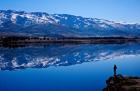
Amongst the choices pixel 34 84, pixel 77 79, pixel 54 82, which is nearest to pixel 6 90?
pixel 34 84

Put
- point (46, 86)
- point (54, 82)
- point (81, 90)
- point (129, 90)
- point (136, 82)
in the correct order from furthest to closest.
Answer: point (54, 82) → point (46, 86) → point (81, 90) → point (136, 82) → point (129, 90)

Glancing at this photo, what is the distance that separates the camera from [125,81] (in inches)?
1248

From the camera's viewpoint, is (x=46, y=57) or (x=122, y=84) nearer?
(x=122, y=84)

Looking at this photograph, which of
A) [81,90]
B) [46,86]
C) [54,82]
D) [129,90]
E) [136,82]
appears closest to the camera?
[129,90]

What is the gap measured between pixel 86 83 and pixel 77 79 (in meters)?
4.67

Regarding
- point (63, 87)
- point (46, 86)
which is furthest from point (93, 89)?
point (46, 86)

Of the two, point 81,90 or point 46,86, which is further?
point 46,86

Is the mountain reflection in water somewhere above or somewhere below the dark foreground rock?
below

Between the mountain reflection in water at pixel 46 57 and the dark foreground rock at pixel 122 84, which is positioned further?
the mountain reflection in water at pixel 46 57

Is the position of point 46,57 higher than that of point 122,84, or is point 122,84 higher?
point 122,84

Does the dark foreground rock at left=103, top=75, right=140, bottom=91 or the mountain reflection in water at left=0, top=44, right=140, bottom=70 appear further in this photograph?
the mountain reflection in water at left=0, top=44, right=140, bottom=70

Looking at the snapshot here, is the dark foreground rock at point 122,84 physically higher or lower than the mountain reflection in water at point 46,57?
higher

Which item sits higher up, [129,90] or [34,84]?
[129,90]

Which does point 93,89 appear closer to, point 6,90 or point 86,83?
point 86,83
